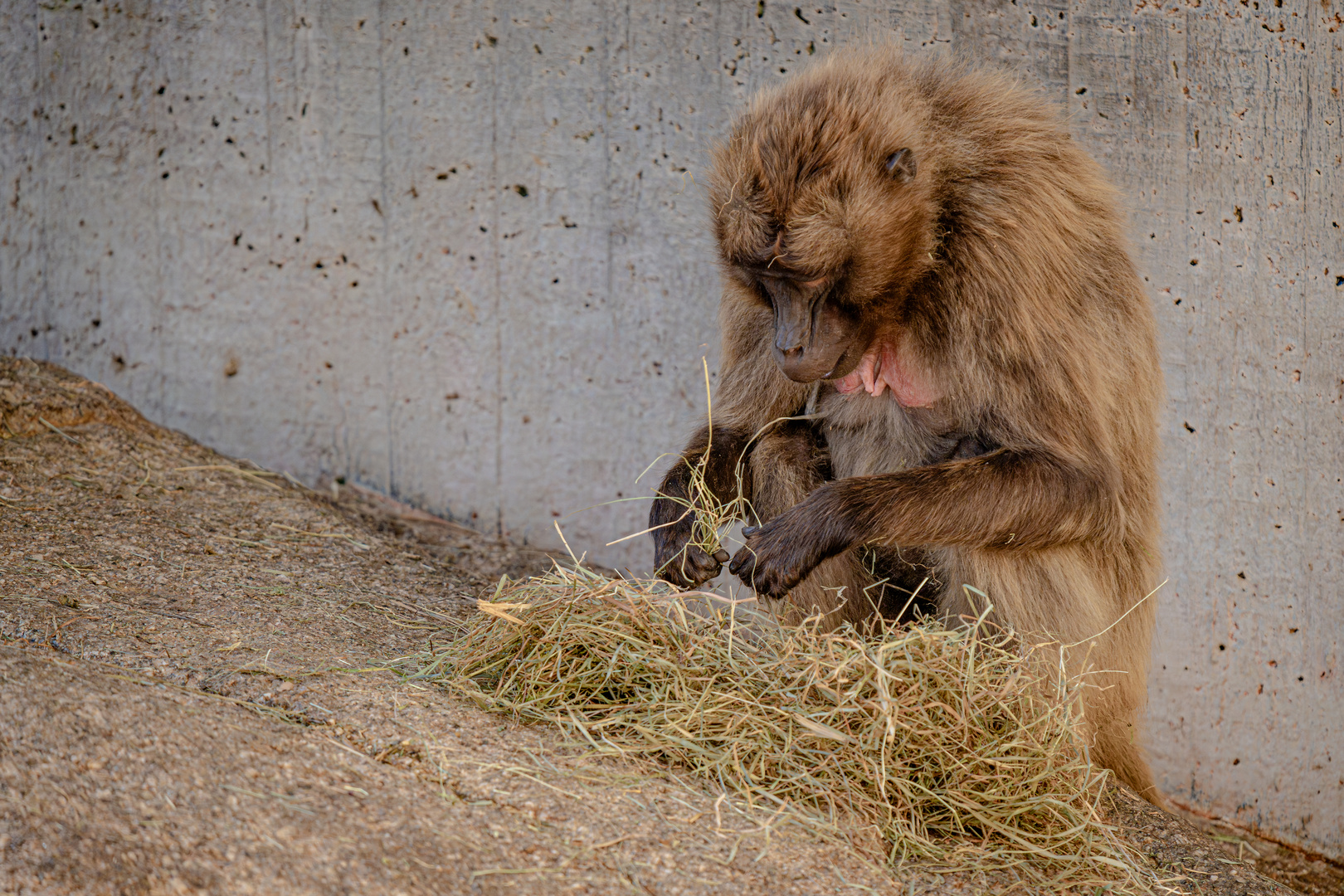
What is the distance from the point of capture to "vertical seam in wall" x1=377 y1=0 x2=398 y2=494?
4281mm

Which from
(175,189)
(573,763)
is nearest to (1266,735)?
(573,763)

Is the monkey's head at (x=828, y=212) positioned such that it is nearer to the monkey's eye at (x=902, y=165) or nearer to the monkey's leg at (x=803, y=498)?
the monkey's eye at (x=902, y=165)

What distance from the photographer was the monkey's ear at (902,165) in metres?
2.62

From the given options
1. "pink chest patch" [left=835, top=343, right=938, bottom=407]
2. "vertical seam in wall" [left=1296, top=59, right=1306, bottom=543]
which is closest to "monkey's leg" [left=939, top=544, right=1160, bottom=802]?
"pink chest patch" [left=835, top=343, right=938, bottom=407]

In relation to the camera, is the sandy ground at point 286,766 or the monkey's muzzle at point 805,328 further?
the monkey's muzzle at point 805,328

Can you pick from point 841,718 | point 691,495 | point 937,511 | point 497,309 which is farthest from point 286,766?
point 497,309

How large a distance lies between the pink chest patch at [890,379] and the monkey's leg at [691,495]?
0.40m

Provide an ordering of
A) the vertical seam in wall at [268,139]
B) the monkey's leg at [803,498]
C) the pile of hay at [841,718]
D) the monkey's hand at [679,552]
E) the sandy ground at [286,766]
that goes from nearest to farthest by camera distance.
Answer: the sandy ground at [286,766], the pile of hay at [841,718], the monkey's hand at [679,552], the monkey's leg at [803,498], the vertical seam in wall at [268,139]

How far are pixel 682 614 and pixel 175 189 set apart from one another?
307cm

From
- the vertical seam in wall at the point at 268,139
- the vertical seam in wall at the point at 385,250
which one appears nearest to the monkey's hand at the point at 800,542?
the vertical seam in wall at the point at 385,250

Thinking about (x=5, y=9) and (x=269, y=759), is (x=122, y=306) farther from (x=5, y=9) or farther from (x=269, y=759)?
(x=269, y=759)

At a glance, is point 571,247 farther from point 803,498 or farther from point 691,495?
point 803,498

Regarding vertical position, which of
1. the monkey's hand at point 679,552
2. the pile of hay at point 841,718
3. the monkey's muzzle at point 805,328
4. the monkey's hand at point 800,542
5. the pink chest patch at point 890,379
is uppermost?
the monkey's muzzle at point 805,328

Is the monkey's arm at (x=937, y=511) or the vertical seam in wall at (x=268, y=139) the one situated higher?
the vertical seam in wall at (x=268, y=139)
